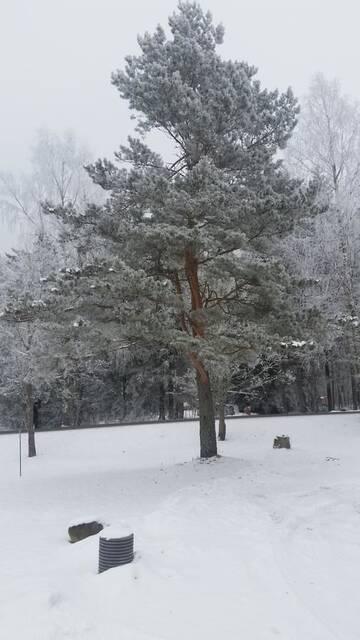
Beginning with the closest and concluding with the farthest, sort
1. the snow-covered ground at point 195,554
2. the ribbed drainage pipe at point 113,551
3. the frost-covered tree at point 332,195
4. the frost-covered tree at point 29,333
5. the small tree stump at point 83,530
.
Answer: the snow-covered ground at point 195,554
the ribbed drainage pipe at point 113,551
the small tree stump at point 83,530
the frost-covered tree at point 29,333
the frost-covered tree at point 332,195

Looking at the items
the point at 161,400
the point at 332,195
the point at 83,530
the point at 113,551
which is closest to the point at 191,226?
the point at 83,530

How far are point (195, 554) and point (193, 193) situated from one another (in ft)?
25.4

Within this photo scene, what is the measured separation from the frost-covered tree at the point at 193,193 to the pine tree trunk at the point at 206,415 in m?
0.03

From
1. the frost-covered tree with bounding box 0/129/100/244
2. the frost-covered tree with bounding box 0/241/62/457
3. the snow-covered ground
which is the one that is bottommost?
the snow-covered ground

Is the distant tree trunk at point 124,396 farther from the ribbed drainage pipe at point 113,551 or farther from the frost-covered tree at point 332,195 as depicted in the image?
the ribbed drainage pipe at point 113,551

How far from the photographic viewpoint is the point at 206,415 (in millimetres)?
13414

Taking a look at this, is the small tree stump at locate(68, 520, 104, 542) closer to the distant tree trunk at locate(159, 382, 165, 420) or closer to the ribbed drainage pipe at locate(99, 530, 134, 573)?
the ribbed drainage pipe at locate(99, 530, 134, 573)

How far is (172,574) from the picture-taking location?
622 centimetres

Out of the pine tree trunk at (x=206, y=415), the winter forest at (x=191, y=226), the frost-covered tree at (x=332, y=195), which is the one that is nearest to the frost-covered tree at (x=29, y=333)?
the winter forest at (x=191, y=226)

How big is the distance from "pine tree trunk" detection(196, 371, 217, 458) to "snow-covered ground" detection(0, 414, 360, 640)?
0.51 meters

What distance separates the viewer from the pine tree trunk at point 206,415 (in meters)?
13.4

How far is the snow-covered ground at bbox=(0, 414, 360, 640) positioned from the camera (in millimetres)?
5066

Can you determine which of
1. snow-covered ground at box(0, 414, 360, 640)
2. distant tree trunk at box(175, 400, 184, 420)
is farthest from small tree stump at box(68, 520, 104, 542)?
distant tree trunk at box(175, 400, 184, 420)

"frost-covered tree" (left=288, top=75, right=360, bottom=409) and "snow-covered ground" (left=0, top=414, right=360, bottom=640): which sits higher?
"frost-covered tree" (left=288, top=75, right=360, bottom=409)
